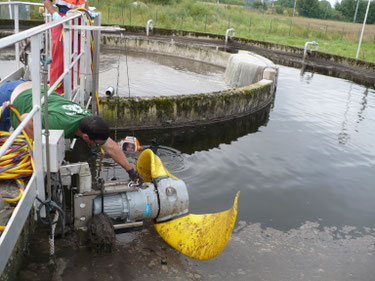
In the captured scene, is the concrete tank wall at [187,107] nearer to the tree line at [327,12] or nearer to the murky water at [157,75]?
the murky water at [157,75]

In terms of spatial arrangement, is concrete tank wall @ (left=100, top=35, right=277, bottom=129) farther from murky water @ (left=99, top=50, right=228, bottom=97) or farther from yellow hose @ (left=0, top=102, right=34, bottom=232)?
yellow hose @ (left=0, top=102, right=34, bottom=232)

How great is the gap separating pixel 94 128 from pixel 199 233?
148 centimetres

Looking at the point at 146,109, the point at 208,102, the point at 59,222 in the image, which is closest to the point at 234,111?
the point at 208,102

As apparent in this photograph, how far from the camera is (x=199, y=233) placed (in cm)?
386

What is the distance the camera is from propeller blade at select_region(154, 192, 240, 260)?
3.67 metres

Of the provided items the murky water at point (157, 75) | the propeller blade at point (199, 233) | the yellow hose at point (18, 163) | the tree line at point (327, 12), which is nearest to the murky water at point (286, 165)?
the propeller blade at point (199, 233)

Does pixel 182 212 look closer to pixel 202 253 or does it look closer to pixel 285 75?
pixel 202 253

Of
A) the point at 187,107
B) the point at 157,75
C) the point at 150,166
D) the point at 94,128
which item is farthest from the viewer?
the point at 157,75

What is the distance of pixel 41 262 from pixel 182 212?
1451 mm

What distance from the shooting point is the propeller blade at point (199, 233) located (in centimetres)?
367

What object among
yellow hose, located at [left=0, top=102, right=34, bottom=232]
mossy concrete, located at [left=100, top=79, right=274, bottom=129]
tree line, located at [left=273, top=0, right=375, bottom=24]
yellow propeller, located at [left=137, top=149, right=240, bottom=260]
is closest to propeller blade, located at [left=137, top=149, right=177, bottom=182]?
yellow propeller, located at [left=137, top=149, right=240, bottom=260]

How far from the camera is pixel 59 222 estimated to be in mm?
3854

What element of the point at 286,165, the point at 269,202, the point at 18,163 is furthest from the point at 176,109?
the point at 18,163

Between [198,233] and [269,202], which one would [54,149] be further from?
[269,202]
